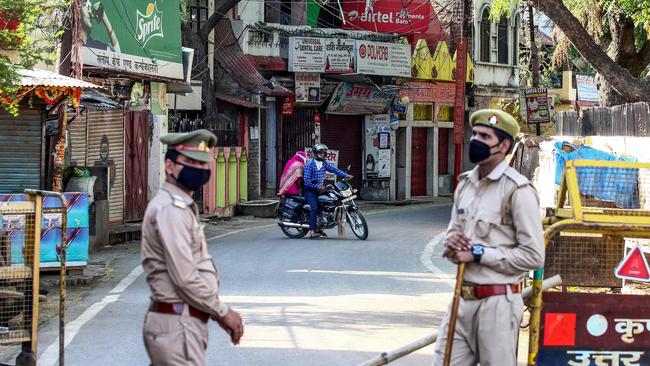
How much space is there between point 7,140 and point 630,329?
12.3 metres

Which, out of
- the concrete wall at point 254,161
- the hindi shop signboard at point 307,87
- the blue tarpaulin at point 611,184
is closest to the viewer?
the blue tarpaulin at point 611,184

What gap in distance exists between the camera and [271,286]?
532 inches

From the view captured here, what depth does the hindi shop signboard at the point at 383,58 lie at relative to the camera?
3306 cm

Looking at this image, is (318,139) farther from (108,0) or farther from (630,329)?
(630,329)

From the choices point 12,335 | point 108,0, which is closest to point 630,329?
point 12,335

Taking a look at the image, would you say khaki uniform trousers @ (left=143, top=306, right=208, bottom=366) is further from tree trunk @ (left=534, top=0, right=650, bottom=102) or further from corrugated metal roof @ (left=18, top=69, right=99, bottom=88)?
tree trunk @ (left=534, top=0, right=650, bottom=102)

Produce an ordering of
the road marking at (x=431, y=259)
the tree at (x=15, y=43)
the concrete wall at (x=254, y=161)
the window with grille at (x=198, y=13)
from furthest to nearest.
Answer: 1. the concrete wall at (x=254, y=161)
2. the window with grille at (x=198, y=13)
3. the road marking at (x=431, y=259)
4. the tree at (x=15, y=43)

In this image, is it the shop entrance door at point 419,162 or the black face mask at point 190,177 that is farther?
the shop entrance door at point 419,162

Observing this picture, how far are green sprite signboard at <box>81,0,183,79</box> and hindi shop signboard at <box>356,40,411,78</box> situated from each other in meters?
9.40

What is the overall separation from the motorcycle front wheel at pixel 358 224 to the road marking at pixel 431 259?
4.01 feet

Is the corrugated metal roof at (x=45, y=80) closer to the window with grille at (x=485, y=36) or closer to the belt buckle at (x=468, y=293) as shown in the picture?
the belt buckle at (x=468, y=293)

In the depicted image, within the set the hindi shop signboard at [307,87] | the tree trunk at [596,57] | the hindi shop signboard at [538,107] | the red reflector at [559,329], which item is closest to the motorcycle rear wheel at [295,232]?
the tree trunk at [596,57]

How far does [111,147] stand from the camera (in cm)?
2184

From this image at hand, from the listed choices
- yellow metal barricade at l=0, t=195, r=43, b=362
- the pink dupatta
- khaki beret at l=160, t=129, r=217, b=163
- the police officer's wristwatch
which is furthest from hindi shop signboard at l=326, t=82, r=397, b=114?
khaki beret at l=160, t=129, r=217, b=163
